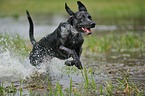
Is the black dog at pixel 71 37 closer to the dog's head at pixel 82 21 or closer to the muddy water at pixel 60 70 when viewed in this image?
the dog's head at pixel 82 21

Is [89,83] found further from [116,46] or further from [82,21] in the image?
[116,46]

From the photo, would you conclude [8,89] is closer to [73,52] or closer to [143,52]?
[73,52]

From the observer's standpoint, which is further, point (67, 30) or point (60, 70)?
point (60, 70)

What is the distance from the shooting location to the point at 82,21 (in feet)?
16.8

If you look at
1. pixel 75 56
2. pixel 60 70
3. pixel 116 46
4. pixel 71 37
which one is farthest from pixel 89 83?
pixel 116 46

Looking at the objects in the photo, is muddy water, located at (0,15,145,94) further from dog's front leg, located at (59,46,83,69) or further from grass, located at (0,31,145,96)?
dog's front leg, located at (59,46,83,69)

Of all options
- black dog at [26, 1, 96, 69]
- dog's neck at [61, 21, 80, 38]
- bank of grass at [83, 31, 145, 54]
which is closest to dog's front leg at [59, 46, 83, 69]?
black dog at [26, 1, 96, 69]

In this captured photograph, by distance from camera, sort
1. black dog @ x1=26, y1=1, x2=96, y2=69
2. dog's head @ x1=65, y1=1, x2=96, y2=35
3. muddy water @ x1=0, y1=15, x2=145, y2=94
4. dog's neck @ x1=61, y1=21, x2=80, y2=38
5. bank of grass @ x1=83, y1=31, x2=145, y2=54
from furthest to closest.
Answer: bank of grass @ x1=83, y1=31, x2=145, y2=54, muddy water @ x1=0, y1=15, x2=145, y2=94, dog's neck @ x1=61, y1=21, x2=80, y2=38, black dog @ x1=26, y1=1, x2=96, y2=69, dog's head @ x1=65, y1=1, x2=96, y2=35

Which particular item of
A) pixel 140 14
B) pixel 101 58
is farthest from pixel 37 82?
pixel 140 14

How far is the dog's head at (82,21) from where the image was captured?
16.5 ft

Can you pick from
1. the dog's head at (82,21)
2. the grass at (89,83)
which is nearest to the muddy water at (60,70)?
the grass at (89,83)

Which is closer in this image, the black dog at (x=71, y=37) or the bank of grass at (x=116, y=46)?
the black dog at (x=71, y=37)

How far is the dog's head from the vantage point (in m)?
5.04

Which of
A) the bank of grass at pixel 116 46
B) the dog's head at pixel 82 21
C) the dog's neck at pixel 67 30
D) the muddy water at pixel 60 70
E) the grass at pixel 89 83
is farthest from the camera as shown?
the bank of grass at pixel 116 46
